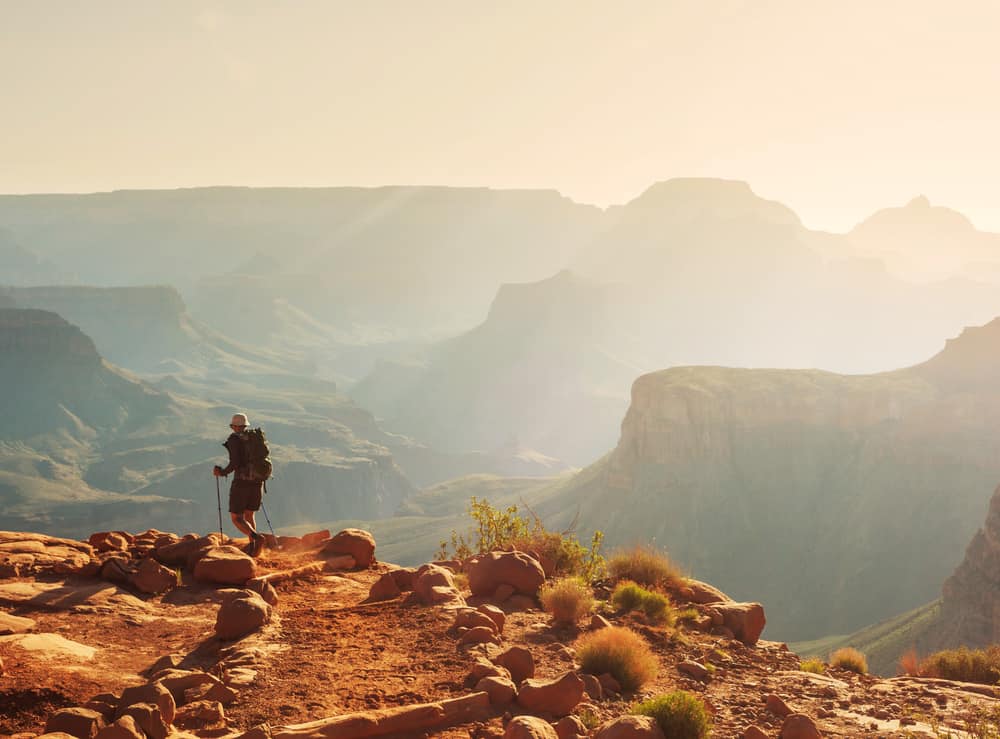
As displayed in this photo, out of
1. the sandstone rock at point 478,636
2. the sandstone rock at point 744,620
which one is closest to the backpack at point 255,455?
the sandstone rock at point 478,636

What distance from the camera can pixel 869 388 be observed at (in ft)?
375

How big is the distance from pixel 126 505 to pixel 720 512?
11510cm

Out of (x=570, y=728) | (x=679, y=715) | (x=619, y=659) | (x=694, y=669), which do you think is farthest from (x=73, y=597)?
(x=694, y=669)

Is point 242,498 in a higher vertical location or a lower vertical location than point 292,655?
higher

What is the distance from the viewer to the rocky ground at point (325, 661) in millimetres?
8133

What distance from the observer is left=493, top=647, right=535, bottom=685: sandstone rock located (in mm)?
9836

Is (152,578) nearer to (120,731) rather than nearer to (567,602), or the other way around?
(120,731)

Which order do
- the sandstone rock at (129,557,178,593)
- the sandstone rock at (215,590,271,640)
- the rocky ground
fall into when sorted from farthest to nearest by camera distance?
the sandstone rock at (129,557,178,593)
the sandstone rock at (215,590,271,640)
the rocky ground

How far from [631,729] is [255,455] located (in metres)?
9.76

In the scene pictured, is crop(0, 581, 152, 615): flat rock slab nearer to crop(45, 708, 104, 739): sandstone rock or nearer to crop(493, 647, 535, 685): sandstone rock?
crop(45, 708, 104, 739): sandstone rock

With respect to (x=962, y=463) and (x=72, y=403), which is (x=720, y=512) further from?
(x=72, y=403)

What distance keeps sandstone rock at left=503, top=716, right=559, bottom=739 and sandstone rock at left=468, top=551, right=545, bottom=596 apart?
6070 mm

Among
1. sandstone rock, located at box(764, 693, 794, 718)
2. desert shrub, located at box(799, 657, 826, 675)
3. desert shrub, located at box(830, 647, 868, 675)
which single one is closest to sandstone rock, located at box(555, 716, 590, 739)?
sandstone rock, located at box(764, 693, 794, 718)

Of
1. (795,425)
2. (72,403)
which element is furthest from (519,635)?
(72,403)
